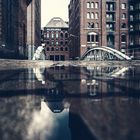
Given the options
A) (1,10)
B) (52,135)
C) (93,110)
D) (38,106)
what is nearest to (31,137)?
(52,135)

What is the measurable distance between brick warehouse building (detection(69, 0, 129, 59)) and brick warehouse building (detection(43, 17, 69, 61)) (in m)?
39.7

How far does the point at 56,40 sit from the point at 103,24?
137ft

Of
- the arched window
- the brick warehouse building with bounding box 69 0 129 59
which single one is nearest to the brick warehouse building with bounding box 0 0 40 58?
the brick warehouse building with bounding box 69 0 129 59

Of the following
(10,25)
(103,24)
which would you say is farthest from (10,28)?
(103,24)

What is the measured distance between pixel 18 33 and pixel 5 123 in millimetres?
39070

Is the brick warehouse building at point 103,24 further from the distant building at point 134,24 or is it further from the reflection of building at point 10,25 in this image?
the reflection of building at point 10,25

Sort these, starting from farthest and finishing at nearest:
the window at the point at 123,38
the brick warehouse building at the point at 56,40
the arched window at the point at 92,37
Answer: the brick warehouse building at the point at 56,40
the window at the point at 123,38
the arched window at the point at 92,37

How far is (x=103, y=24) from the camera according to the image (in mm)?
51531

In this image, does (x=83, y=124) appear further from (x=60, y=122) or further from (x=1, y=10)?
(x=1, y=10)

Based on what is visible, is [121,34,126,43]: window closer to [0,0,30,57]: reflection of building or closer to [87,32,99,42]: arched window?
[87,32,99,42]: arched window

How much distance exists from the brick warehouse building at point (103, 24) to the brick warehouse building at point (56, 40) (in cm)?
3974

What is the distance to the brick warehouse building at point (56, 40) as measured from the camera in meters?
91.2

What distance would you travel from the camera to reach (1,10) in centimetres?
3006

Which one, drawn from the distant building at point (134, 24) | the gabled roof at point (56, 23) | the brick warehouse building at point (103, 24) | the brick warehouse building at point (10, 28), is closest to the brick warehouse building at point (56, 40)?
the gabled roof at point (56, 23)
